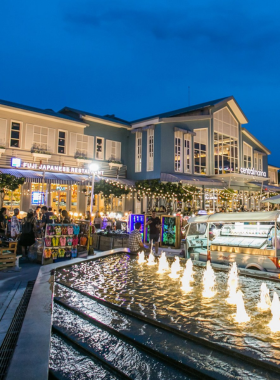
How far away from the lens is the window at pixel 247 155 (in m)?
33.1

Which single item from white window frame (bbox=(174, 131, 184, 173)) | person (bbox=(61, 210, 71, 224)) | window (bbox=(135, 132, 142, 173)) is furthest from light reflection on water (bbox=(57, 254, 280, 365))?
window (bbox=(135, 132, 142, 173))

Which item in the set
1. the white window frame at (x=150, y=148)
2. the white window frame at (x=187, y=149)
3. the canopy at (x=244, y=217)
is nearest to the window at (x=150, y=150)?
the white window frame at (x=150, y=148)

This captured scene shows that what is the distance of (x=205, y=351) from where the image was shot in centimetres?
390

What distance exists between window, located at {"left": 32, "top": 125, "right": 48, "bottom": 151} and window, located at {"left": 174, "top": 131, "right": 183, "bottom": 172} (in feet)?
34.9

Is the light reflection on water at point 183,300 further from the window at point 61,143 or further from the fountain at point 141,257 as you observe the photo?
the window at point 61,143

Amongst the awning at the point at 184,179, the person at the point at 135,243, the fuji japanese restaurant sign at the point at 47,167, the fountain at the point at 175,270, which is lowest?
the fountain at the point at 175,270

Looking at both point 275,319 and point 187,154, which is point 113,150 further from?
point 275,319

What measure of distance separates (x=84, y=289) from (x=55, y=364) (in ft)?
9.13

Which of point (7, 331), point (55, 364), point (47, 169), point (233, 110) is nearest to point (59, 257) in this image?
point (7, 331)

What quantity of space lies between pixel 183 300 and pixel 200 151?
23341mm

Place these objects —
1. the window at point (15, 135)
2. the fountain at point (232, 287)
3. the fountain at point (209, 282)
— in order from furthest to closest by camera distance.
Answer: the window at point (15, 135) < the fountain at point (209, 282) < the fountain at point (232, 287)

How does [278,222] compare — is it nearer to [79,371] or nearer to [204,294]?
[204,294]

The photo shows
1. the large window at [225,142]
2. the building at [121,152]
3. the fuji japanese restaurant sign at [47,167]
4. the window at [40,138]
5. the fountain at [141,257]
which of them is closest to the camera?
the fountain at [141,257]

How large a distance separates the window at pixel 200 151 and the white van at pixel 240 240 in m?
17.3
